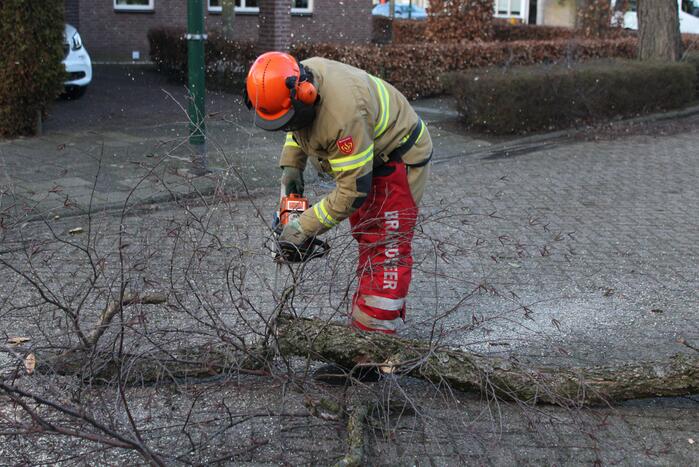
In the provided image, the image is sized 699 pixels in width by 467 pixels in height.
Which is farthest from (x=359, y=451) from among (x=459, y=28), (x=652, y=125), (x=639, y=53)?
(x=459, y=28)

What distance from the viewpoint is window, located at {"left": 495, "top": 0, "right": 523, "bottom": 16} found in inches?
1521

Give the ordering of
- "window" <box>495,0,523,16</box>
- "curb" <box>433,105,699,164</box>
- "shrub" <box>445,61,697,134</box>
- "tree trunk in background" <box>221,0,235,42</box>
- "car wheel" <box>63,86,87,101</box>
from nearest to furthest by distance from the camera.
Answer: "curb" <box>433,105,699,164</box> < "shrub" <box>445,61,697,134</box> < "car wheel" <box>63,86,87,101</box> < "tree trunk in background" <box>221,0,235,42</box> < "window" <box>495,0,523,16</box>

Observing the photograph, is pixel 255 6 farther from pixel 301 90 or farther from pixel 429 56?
pixel 301 90

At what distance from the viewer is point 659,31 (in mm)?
15414

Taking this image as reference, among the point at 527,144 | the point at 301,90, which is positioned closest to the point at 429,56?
the point at 527,144

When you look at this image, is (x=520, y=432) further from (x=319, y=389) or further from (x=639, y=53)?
(x=639, y=53)

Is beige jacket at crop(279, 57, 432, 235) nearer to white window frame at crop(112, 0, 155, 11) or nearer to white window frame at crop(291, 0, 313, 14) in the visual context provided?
white window frame at crop(112, 0, 155, 11)

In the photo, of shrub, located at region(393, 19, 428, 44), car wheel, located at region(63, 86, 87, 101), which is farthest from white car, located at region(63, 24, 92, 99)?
shrub, located at region(393, 19, 428, 44)

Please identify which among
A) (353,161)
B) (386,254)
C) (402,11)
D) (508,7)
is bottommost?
(386,254)

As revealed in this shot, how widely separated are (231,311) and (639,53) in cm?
1240

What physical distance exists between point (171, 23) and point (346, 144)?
60.9 feet

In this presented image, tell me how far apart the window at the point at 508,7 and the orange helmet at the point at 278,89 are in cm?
3631

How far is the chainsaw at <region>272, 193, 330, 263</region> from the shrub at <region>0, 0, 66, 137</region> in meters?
6.44

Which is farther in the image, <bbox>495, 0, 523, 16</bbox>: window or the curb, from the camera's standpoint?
<bbox>495, 0, 523, 16</bbox>: window
